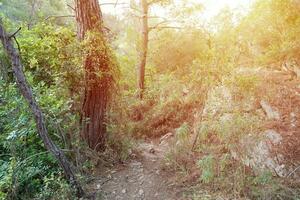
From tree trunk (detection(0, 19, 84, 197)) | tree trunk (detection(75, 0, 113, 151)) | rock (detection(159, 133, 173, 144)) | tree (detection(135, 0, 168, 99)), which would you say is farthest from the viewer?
tree (detection(135, 0, 168, 99))

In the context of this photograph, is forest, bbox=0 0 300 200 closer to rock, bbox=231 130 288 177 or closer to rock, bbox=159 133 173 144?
rock, bbox=231 130 288 177

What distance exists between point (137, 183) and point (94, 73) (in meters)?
1.69

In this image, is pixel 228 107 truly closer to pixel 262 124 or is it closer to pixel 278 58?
pixel 262 124

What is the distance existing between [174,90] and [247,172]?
11.8 feet

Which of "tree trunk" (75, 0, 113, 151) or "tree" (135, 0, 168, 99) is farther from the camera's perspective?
"tree" (135, 0, 168, 99)

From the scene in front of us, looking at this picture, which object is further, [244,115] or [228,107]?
[228,107]

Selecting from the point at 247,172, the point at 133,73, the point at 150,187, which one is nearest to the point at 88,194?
the point at 150,187

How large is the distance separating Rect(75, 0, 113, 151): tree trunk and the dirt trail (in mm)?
582

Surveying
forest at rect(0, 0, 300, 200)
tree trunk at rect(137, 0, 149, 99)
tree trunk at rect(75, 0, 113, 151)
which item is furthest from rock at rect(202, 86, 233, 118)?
tree trunk at rect(137, 0, 149, 99)

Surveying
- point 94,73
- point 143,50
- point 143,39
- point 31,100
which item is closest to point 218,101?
point 94,73

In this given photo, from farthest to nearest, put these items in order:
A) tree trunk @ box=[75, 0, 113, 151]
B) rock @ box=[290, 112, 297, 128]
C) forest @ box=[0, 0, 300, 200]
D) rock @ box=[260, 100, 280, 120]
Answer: tree trunk @ box=[75, 0, 113, 151] < rock @ box=[260, 100, 280, 120] < rock @ box=[290, 112, 297, 128] < forest @ box=[0, 0, 300, 200]

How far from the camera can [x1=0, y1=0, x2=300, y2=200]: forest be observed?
3146 mm

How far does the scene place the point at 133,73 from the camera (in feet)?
25.9

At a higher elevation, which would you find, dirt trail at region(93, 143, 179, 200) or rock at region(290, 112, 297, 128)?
rock at region(290, 112, 297, 128)
